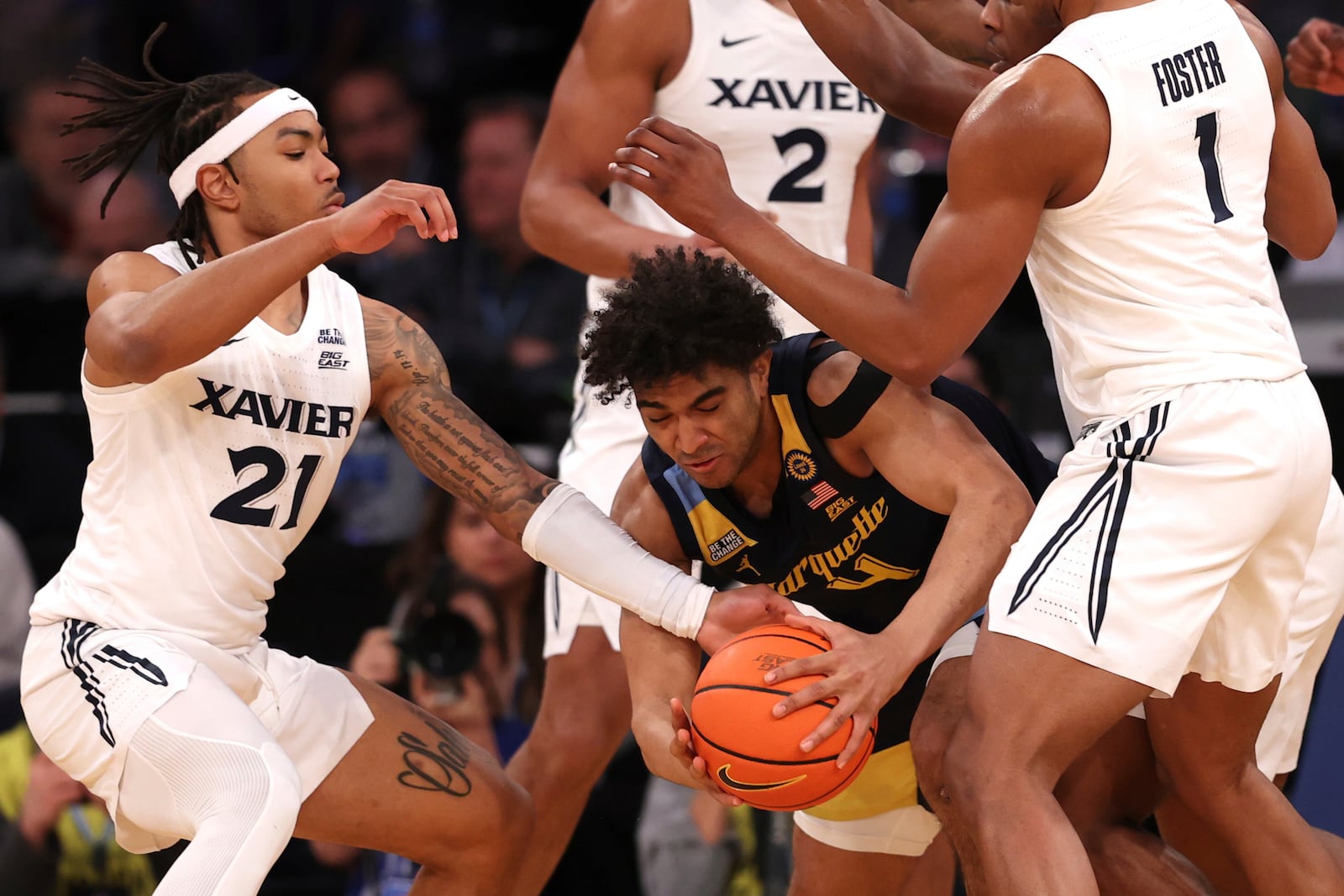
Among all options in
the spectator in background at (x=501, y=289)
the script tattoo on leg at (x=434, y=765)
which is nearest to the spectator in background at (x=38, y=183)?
the spectator in background at (x=501, y=289)

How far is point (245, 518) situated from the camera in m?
3.96

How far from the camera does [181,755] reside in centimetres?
358

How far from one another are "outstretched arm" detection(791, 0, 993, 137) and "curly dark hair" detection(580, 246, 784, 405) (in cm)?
74

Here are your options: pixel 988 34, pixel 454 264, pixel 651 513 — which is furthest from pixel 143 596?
pixel 454 264

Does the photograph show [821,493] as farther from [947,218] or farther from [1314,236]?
[1314,236]

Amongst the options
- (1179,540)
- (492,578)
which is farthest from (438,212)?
(492,578)

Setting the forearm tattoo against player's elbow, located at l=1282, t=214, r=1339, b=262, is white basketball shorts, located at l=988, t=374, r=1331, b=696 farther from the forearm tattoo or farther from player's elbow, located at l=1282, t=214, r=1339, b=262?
the forearm tattoo

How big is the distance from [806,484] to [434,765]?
1172mm

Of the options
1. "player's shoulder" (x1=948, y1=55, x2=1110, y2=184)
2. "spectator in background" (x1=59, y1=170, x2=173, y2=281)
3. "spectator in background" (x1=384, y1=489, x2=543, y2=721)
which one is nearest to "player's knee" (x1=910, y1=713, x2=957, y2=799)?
"player's shoulder" (x1=948, y1=55, x2=1110, y2=184)

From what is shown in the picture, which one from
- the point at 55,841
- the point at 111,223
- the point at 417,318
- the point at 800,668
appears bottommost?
the point at 55,841

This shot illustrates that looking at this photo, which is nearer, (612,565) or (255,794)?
(255,794)

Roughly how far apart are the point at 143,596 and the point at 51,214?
6.35m

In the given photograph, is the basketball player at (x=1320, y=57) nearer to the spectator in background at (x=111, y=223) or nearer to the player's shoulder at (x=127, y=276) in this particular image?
the player's shoulder at (x=127, y=276)

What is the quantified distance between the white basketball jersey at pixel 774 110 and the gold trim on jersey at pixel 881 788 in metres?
1.36
